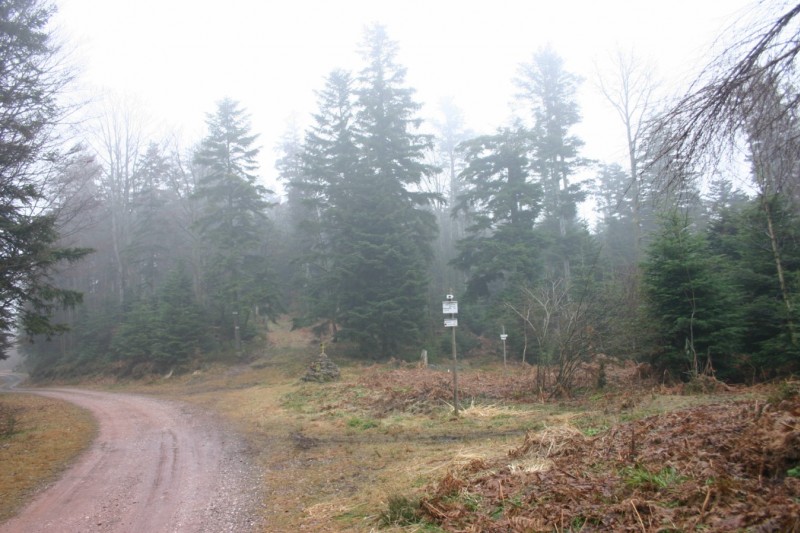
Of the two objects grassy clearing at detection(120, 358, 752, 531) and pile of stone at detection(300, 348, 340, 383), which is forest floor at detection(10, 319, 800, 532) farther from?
pile of stone at detection(300, 348, 340, 383)

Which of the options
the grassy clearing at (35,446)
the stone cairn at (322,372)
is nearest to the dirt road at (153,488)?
the grassy clearing at (35,446)

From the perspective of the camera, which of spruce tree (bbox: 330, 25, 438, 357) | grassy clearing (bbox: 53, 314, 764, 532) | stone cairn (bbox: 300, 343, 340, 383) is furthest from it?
spruce tree (bbox: 330, 25, 438, 357)

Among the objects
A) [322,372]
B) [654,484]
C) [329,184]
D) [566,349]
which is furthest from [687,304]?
[329,184]

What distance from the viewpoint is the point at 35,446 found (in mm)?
9383

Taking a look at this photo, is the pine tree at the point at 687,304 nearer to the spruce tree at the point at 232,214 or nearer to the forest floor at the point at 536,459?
the forest floor at the point at 536,459

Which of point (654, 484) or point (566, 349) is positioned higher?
point (566, 349)

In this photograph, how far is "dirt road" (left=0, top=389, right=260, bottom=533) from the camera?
17.6 feet

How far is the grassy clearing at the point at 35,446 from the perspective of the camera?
6684 millimetres

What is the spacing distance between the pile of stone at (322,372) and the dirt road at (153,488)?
684 centimetres

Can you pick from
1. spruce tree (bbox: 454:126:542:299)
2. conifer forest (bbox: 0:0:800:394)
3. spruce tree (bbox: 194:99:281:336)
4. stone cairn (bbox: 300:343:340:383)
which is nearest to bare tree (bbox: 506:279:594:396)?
conifer forest (bbox: 0:0:800:394)

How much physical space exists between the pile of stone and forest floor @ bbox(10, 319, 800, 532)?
4.67m

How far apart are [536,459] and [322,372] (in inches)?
544

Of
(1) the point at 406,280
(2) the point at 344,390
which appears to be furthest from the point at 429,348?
Result: (2) the point at 344,390

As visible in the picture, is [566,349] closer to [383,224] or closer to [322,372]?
[322,372]
